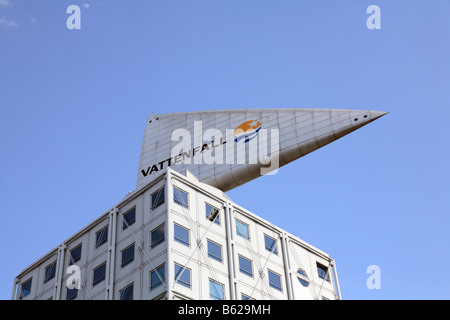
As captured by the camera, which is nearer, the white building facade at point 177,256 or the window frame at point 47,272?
the white building facade at point 177,256

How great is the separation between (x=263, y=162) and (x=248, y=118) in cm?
595

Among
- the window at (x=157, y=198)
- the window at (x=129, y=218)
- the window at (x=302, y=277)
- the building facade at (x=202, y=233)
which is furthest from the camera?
the window at (x=302, y=277)

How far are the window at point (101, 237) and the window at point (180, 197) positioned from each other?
740cm

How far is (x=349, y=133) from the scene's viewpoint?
67125 mm

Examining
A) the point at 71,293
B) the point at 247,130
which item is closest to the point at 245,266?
the point at 247,130

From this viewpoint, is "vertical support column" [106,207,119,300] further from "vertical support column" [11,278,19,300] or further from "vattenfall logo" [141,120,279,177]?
"vertical support column" [11,278,19,300]

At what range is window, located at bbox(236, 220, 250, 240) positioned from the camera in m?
65.6

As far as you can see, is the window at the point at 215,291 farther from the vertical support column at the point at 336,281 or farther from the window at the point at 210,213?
the vertical support column at the point at 336,281

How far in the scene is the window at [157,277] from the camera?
5612 cm

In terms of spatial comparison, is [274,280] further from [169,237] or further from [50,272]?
[50,272]

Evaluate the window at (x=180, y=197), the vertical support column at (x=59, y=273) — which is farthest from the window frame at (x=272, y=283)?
the vertical support column at (x=59, y=273)
